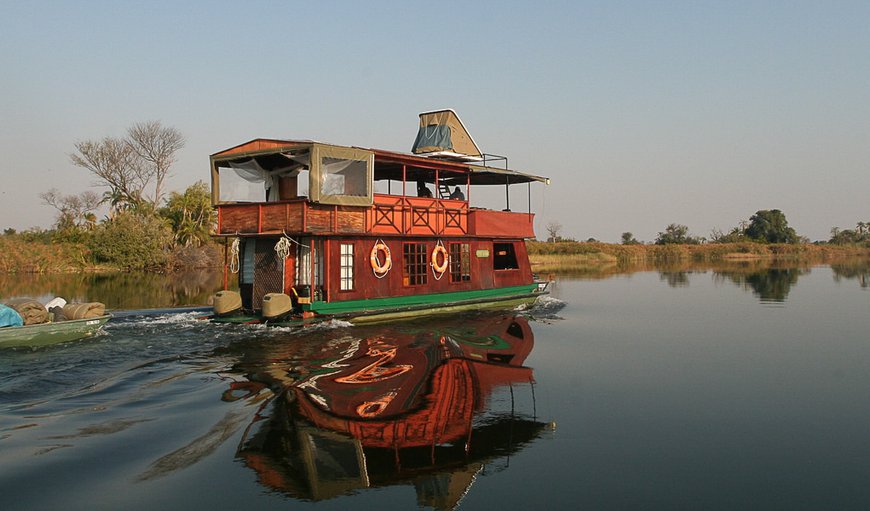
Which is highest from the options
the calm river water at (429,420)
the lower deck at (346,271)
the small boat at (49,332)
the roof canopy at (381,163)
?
the roof canopy at (381,163)

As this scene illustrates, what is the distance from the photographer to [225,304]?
15.3 meters

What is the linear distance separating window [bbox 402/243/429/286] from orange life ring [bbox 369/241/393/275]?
0.65 m

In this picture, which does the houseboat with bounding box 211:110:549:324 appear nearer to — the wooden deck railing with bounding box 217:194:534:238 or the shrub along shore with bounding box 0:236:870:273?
the wooden deck railing with bounding box 217:194:534:238

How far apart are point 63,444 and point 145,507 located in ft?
6.95

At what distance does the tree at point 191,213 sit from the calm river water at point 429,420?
34.9m

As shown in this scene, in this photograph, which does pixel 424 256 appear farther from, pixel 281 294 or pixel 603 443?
pixel 603 443

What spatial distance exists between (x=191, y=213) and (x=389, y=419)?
4532cm

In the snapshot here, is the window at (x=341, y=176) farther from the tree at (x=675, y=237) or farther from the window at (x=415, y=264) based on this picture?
the tree at (x=675, y=237)

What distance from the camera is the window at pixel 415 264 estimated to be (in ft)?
56.5

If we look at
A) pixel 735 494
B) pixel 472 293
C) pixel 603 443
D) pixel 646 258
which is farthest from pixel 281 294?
pixel 646 258

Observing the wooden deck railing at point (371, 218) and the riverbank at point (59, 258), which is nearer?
the wooden deck railing at point (371, 218)

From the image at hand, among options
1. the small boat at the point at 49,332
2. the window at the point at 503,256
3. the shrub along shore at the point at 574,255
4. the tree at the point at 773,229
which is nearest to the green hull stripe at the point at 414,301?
the window at the point at 503,256

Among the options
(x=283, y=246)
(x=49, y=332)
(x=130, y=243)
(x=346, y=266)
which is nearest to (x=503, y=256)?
(x=346, y=266)

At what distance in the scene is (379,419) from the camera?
25.0ft
